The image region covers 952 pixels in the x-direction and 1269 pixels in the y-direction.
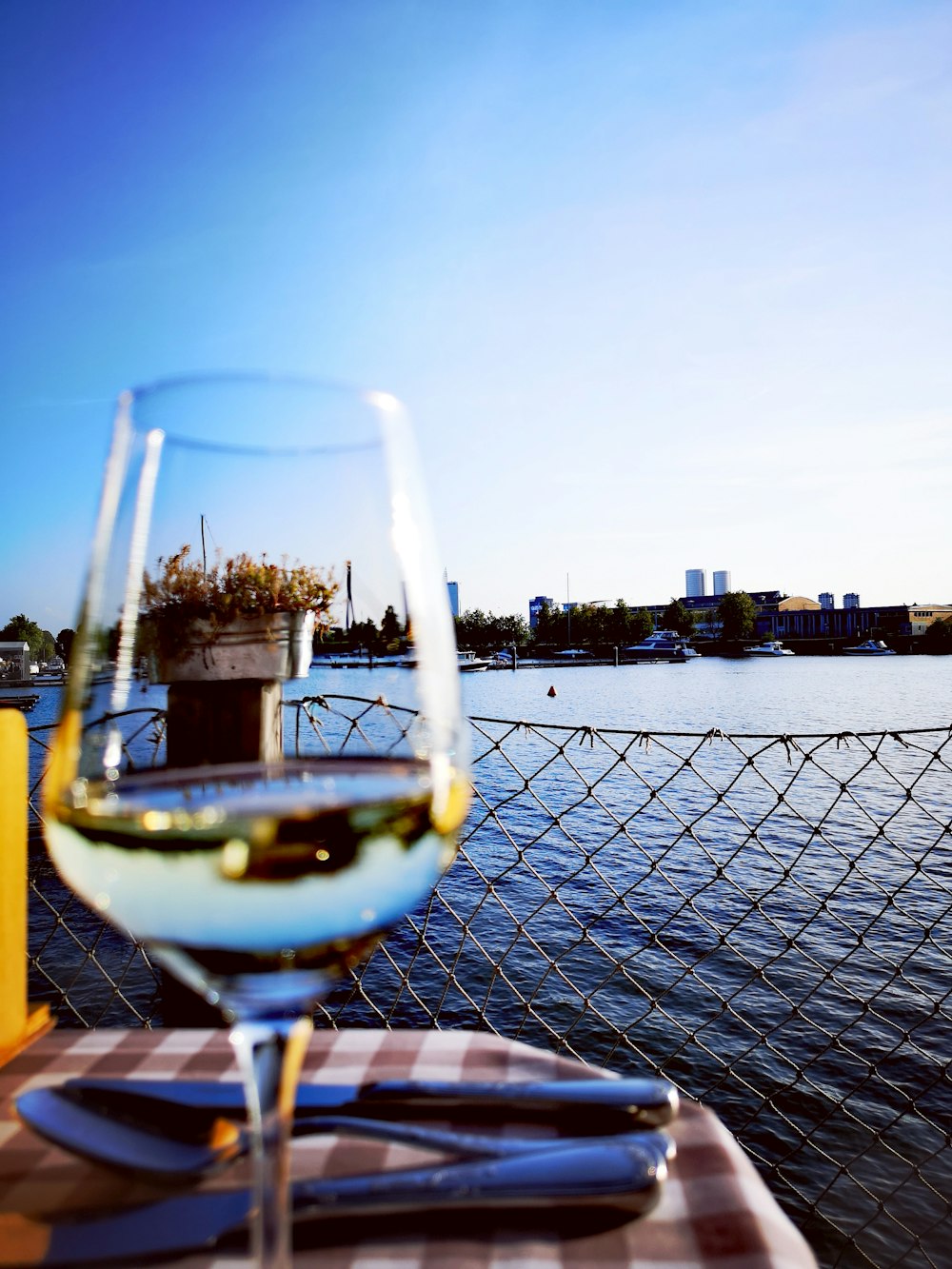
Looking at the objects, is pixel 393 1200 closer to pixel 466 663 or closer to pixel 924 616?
pixel 466 663

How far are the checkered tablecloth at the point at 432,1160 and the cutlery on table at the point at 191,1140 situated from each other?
0.01 m

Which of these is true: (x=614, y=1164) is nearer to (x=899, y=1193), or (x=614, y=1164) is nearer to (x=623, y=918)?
(x=899, y=1193)

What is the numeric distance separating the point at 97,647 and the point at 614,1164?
38cm

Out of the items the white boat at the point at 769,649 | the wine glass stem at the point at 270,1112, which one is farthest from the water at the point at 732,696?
the wine glass stem at the point at 270,1112

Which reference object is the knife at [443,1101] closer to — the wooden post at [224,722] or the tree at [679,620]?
the wooden post at [224,722]

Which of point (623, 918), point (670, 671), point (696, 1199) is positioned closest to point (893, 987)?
point (623, 918)

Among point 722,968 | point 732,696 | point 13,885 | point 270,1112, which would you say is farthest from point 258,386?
point 732,696

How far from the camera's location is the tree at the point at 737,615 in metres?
76.9

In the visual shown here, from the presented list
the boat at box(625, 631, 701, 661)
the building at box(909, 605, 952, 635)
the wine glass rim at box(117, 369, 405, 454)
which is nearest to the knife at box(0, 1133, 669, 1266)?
the wine glass rim at box(117, 369, 405, 454)

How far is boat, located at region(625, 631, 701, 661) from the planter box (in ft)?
233

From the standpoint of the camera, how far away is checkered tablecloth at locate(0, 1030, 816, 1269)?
1.47ft

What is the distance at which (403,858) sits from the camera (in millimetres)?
402

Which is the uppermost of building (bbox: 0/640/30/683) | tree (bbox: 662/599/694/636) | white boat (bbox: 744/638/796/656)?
tree (bbox: 662/599/694/636)

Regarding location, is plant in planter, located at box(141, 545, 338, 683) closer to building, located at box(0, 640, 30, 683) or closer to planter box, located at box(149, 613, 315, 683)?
planter box, located at box(149, 613, 315, 683)
